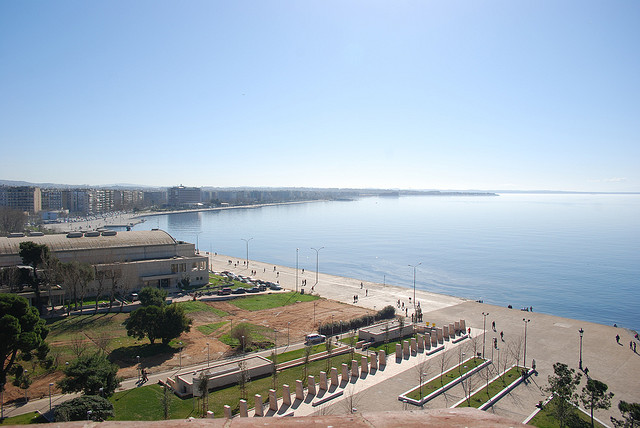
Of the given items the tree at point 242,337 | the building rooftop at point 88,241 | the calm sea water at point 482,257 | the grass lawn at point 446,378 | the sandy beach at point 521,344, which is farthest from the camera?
the calm sea water at point 482,257

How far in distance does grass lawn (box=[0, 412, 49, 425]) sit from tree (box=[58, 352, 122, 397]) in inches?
52.4

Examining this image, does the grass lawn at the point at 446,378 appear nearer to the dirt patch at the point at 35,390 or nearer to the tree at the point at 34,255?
the dirt patch at the point at 35,390

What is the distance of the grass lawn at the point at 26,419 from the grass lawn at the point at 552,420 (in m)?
20.0

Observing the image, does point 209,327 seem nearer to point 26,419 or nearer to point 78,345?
point 78,345

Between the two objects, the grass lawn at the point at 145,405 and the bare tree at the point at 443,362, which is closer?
the grass lawn at the point at 145,405

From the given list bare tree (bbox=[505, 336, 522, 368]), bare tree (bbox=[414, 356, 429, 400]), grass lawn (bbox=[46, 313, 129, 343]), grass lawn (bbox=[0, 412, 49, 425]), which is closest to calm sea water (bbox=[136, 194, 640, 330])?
bare tree (bbox=[505, 336, 522, 368])

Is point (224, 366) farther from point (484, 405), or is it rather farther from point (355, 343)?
point (484, 405)

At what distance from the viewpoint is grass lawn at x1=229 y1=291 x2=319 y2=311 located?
4165 centimetres

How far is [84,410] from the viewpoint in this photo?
656 inches

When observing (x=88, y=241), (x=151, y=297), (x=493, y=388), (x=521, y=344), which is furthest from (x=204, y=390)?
(x=88, y=241)

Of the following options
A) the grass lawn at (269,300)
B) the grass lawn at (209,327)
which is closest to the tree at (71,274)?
the grass lawn at (209,327)

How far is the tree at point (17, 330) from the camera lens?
20203 millimetres

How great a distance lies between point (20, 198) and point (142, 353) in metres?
139

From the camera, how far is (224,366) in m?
24.1
